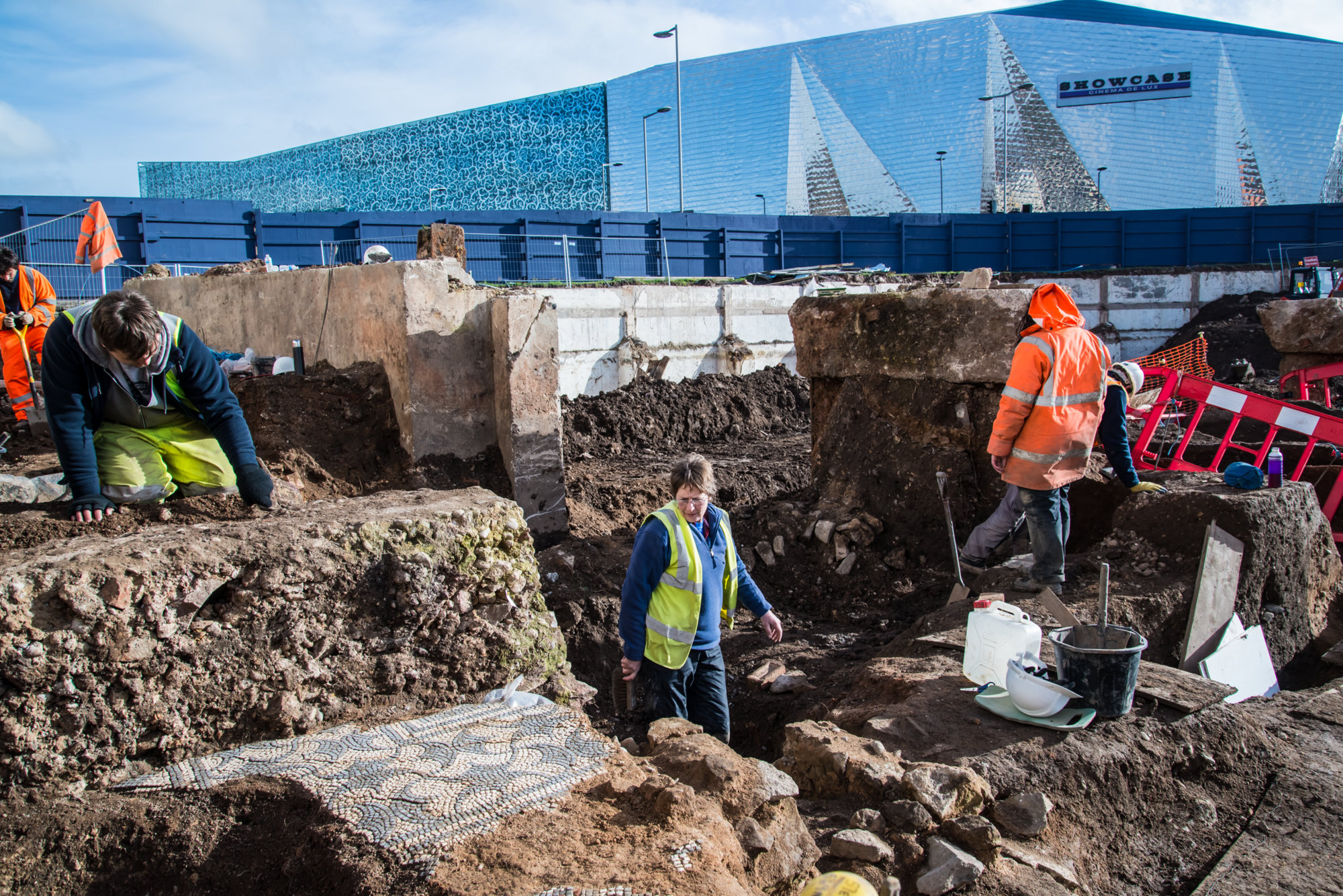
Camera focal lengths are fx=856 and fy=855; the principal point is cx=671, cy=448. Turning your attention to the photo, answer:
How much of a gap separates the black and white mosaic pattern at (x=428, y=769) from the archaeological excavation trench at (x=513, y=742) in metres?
0.01

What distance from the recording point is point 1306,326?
1036cm

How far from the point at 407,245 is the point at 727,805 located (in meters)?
17.1

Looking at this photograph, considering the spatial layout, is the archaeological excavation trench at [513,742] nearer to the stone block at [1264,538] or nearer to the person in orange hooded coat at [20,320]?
the stone block at [1264,538]

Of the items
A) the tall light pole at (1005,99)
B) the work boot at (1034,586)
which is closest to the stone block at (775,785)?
the work boot at (1034,586)

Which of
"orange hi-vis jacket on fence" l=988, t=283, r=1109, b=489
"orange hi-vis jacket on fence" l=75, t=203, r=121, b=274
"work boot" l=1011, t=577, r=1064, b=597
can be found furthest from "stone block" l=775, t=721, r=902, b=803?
"orange hi-vis jacket on fence" l=75, t=203, r=121, b=274

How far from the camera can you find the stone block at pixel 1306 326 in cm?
1017

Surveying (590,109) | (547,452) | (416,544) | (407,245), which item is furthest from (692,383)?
(590,109)

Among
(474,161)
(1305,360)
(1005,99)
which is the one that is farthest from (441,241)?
(1005,99)

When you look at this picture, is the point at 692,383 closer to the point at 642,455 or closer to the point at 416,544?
the point at 642,455

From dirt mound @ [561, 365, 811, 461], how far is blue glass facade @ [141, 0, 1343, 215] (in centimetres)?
2005

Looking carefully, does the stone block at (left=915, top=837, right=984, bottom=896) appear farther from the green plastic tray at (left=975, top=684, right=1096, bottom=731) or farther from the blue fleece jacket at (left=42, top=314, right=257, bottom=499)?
the blue fleece jacket at (left=42, top=314, right=257, bottom=499)

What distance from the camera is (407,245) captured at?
17656mm

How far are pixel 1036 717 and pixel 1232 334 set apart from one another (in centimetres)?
1953

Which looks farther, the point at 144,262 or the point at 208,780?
the point at 144,262
